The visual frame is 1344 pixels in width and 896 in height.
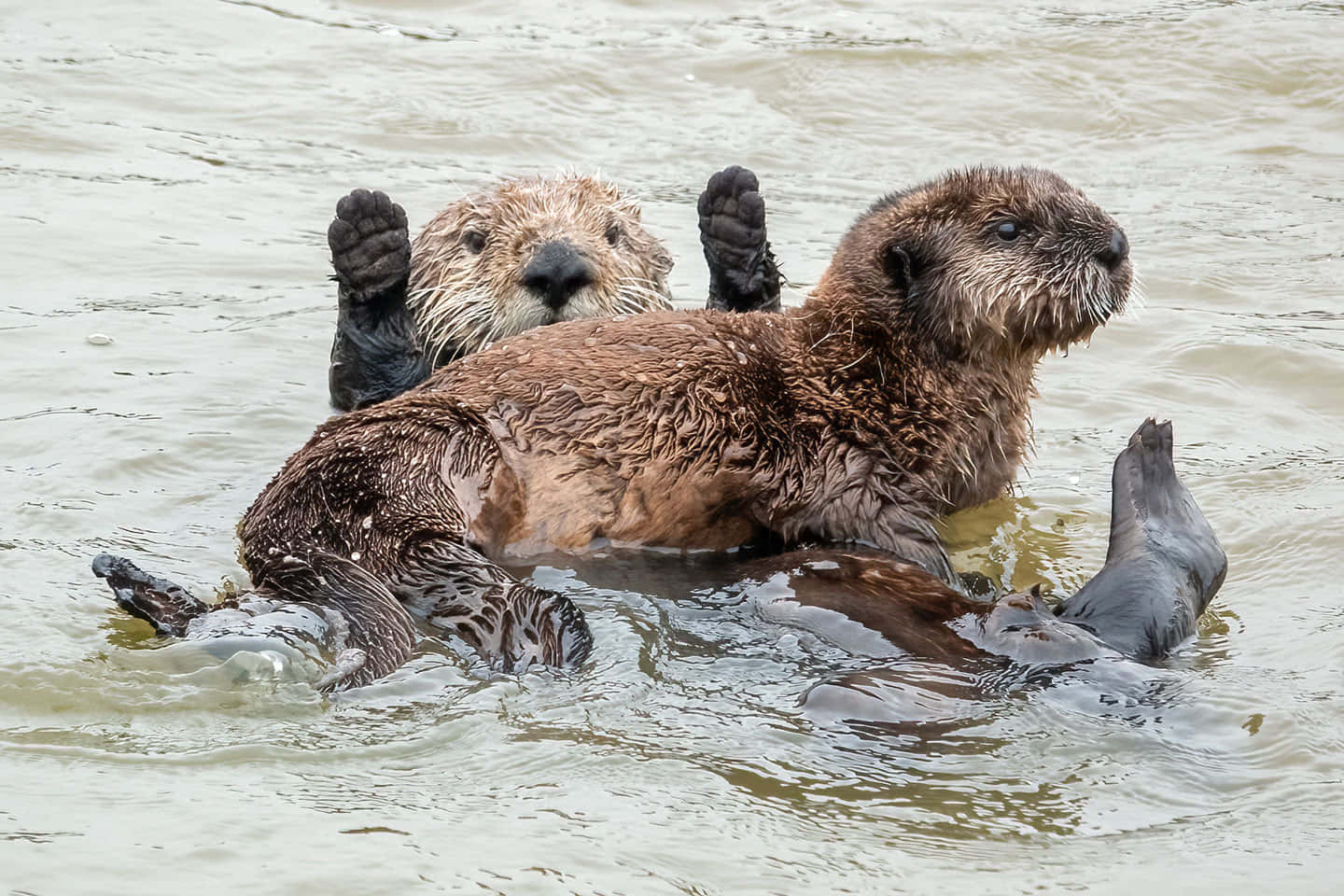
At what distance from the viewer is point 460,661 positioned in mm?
4230

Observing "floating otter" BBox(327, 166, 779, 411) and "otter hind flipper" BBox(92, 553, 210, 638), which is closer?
"otter hind flipper" BBox(92, 553, 210, 638)

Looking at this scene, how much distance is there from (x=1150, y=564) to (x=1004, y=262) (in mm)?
988

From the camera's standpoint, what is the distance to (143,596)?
411 cm

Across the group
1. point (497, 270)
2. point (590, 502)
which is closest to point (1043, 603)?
point (590, 502)

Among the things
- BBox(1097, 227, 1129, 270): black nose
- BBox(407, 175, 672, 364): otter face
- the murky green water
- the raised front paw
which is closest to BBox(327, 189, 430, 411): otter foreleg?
the raised front paw

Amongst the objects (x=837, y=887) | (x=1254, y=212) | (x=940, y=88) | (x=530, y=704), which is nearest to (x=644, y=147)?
(x=940, y=88)

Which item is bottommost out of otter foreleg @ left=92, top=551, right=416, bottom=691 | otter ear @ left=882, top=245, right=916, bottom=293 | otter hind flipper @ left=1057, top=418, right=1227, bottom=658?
otter foreleg @ left=92, top=551, right=416, bottom=691

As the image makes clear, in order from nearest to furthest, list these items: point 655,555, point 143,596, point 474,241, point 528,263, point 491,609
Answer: point 143,596 → point 491,609 → point 655,555 → point 528,263 → point 474,241

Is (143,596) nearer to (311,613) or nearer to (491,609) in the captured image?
(311,613)

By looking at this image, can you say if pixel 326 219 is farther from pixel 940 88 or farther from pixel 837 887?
pixel 837 887

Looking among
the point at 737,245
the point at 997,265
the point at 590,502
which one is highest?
the point at 997,265

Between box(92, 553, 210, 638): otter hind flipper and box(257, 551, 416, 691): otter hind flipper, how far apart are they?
0.82ft

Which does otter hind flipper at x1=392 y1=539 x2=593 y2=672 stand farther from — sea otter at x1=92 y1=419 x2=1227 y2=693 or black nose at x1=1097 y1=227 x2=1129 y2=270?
black nose at x1=1097 y1=227 x2=1129 y2=270

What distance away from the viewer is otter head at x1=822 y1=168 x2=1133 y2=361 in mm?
4844
